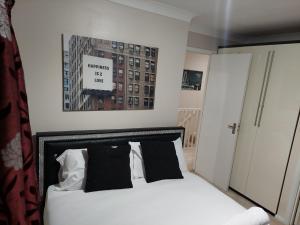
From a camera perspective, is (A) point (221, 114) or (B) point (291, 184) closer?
(B) point (291, 184)

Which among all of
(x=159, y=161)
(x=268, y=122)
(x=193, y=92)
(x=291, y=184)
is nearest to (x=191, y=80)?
(x=193, y=92)

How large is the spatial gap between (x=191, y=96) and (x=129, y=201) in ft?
12.7

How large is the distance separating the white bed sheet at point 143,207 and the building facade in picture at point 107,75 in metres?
0.93

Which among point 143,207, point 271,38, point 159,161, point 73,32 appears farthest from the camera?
point 271,38

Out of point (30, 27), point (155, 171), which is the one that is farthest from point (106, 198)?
point (30, 27)

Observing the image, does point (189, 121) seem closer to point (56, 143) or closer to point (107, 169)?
point (107, 169)

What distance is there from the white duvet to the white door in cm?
133

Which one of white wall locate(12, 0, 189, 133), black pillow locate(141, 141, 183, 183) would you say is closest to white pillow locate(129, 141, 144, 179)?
black pillow locate(141, 141, 183, 183)

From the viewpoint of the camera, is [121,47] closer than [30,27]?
No

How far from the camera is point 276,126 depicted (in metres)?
2.57

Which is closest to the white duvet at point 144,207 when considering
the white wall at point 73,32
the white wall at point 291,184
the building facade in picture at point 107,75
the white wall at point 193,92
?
the white wall at point 73,32

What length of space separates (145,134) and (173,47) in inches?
46.7

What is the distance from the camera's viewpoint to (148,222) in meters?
1.47

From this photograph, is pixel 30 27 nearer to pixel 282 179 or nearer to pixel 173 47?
pixel 173 47
